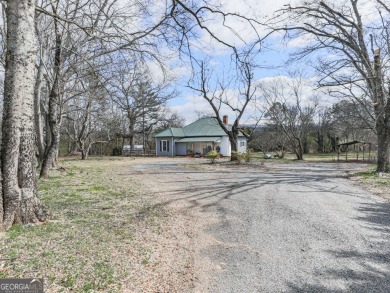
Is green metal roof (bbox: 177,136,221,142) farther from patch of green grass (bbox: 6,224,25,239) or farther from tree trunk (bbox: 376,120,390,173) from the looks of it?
patch of green grass (bbox: 6,224,25,239)

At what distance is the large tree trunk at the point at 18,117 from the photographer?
3.69 m

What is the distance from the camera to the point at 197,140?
103ft

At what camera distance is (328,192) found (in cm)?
783

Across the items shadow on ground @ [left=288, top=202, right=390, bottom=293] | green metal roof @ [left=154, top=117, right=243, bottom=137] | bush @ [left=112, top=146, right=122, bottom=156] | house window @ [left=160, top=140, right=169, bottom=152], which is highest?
green metal roof @ [left=154, top=117, right=243, bottom=137]

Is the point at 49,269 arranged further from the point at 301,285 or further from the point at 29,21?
the point at 29,21

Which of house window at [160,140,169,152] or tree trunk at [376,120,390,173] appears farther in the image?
house window at [160,140,169,152]

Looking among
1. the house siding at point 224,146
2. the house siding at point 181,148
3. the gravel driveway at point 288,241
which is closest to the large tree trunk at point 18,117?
the gravel driveway at point 288,241

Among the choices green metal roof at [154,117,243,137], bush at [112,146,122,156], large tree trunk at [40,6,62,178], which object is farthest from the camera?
bush at [112,146,122,156]

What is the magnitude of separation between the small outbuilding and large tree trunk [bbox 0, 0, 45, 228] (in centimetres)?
2664

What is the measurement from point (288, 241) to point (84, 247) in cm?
290

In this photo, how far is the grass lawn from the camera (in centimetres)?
266

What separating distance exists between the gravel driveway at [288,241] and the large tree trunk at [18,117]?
2626 millimetres

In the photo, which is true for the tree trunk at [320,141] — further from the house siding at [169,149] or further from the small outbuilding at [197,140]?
the house siding at [169,149]

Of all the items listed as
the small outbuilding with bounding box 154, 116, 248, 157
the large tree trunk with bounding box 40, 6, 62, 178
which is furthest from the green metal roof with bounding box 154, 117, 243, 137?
the large tree trunk with bounding box 40, 6, 62, 178
